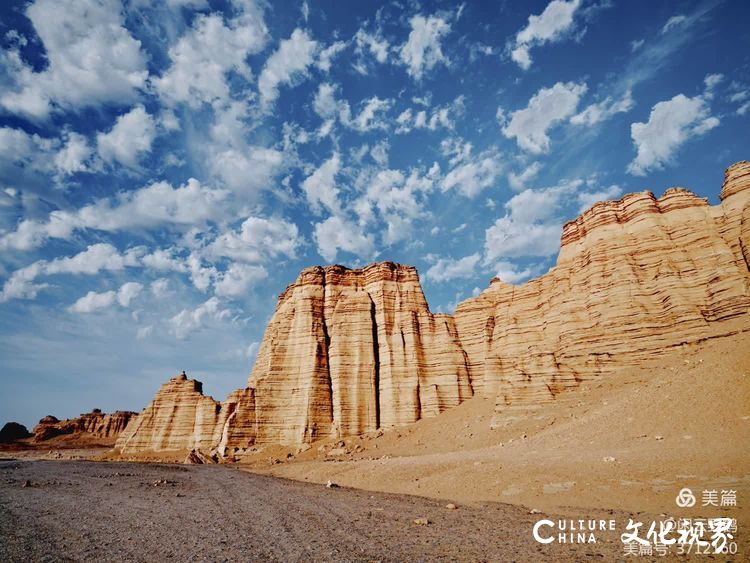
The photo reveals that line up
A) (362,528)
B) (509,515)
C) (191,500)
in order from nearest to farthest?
(362,528), (509,515), (191,500)

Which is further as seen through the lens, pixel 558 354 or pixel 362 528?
pixel 558 354

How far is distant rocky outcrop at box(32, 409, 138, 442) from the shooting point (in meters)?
101

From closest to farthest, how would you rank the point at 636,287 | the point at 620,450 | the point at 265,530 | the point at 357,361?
the point at 265,530 → the point at 620,450 → the point at 636,287 → the point at 357,361

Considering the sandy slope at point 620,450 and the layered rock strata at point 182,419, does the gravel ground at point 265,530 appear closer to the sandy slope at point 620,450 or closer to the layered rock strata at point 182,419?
the sandy slope at point 620,450

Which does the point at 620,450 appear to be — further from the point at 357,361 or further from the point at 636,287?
the point at 357,361

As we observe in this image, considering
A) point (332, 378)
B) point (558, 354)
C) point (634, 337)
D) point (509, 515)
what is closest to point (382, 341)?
point (332, 378)

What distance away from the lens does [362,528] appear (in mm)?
10703

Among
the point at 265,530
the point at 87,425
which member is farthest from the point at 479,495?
the point at 87,425

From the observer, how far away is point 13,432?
10319cm

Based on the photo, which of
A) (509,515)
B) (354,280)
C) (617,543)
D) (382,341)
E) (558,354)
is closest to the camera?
(617,543)

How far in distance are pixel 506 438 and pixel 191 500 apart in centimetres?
2056

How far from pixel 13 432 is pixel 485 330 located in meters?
125

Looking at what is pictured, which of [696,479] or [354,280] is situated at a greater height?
[354,280]

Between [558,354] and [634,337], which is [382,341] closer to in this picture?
[558,354]
